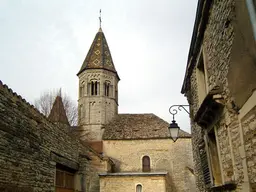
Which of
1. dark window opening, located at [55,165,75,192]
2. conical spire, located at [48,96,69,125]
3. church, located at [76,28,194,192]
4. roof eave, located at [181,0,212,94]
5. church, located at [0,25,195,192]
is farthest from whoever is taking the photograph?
conical spire, located at [48,96,69,125]

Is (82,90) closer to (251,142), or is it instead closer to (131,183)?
(131,183)

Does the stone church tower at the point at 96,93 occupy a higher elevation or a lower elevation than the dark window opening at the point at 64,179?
higher

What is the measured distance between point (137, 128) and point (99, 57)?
1090 centimetres

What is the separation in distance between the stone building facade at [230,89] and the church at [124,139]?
19006 mm

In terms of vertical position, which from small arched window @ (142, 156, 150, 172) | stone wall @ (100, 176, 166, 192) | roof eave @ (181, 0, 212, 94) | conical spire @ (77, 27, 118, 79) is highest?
conical spire @ (77, 27, 118, 79)

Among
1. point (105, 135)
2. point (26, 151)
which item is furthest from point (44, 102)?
point (26, 151)

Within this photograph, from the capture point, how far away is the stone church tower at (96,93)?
3409 centimetres

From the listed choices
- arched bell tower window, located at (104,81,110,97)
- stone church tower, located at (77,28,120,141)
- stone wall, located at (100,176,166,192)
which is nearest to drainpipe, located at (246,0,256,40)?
stone wall, located at (100,176,166,192)

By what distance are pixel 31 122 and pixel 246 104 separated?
6.79 m

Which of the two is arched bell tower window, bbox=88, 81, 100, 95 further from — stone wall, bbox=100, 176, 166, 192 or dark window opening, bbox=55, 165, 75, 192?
dark window opening, bbox=55, 165, 75, 192

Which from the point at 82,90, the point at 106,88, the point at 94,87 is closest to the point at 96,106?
the point at 94,87

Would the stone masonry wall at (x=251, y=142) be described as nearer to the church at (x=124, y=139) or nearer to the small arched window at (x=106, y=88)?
the church at (x=124, y=139)

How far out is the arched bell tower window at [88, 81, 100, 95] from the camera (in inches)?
1406

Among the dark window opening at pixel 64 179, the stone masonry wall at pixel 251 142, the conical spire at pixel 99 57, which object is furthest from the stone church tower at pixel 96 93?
the stone masonry wall at pixel 251 142
